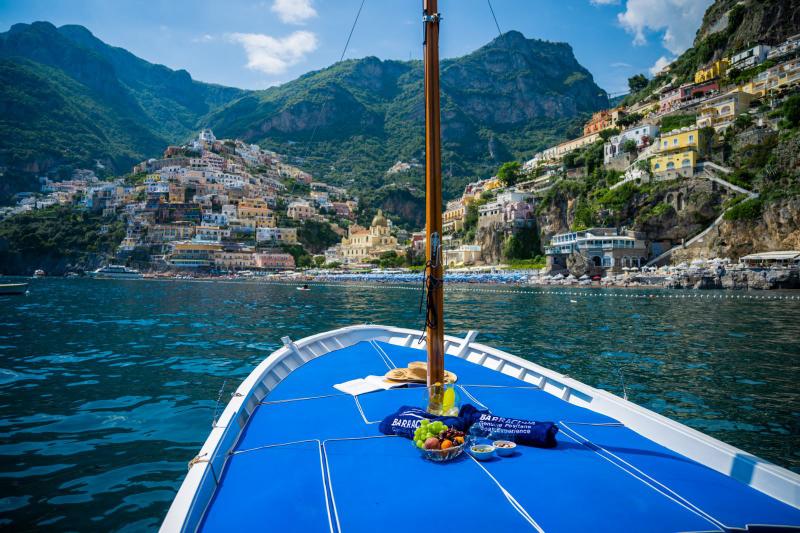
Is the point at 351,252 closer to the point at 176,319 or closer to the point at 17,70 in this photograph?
the point at 176,319

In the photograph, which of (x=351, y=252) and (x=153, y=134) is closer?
(x=351, y=252)

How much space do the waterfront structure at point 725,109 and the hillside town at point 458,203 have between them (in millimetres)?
148

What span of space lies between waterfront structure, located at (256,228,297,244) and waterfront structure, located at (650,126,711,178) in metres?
73.8

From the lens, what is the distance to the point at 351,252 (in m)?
100

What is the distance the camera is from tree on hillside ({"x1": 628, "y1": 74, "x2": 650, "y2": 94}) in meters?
95.1

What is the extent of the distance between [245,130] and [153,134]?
39594 millimetres

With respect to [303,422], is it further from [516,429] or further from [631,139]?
[631,139]

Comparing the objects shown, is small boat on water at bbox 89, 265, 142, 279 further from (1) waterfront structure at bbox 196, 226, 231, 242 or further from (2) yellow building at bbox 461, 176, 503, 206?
(2) yellow building at bbox 461, 176, 503, 206

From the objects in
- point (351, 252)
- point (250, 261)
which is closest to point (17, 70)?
point (250, 261)

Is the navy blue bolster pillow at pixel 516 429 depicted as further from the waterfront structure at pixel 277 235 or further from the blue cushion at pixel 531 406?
the waterfront structure at pixel 277 235

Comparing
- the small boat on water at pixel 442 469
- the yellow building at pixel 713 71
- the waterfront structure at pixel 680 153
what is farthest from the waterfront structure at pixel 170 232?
the small boat on water at pixel 442 469

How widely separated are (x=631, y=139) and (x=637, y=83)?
140 ft

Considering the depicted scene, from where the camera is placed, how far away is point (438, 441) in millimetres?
3135

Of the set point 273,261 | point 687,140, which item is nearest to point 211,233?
point 273,261
